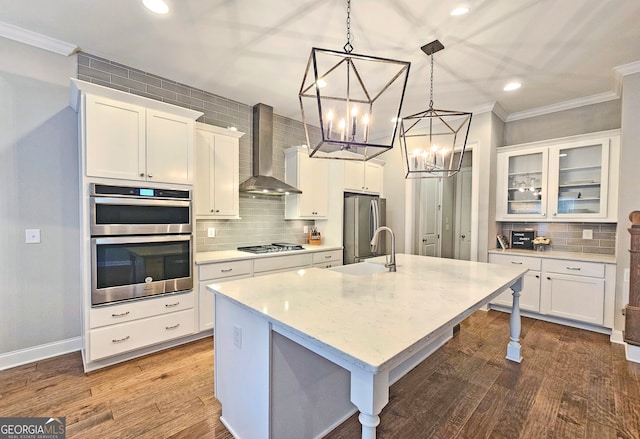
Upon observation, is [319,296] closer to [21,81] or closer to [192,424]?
[192,424]

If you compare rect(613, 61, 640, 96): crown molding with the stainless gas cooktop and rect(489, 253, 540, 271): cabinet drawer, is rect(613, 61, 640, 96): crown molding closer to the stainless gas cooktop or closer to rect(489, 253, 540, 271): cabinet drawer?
rect(489, 253, 540, 271): cabinet drawer

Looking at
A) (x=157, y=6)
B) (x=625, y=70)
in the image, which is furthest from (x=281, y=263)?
(x=625, y=70)

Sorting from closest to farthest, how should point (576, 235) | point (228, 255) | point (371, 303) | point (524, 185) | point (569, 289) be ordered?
point (371, 303)
point (228, 255)
point (569, 289)
point (576, 235)
point (524, 185)

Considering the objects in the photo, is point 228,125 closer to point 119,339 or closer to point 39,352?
point 119,339

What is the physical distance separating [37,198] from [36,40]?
52.5 inches

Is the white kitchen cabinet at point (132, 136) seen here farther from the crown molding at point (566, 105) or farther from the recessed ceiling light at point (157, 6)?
the crown molding at point (566, 105)

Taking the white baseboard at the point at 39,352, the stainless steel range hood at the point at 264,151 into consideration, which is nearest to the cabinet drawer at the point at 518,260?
the stainless steel range hood at the point at 264,151

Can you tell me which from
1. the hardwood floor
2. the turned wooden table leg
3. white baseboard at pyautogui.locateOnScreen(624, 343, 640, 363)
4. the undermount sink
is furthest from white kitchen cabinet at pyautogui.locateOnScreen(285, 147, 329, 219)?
white baseboard at pyautogui.locateOnScreen(624, 343, 640, 363)

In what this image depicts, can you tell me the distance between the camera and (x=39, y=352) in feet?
8.23

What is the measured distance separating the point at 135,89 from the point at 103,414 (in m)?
2.85

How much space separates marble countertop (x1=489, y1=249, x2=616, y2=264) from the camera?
3186 mm

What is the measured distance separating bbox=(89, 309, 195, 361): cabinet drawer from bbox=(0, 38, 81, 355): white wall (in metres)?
0.61

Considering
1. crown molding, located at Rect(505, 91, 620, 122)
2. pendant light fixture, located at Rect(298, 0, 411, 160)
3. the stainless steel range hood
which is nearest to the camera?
pendant light fixture, located at Rect(298, 0, 411, 160)

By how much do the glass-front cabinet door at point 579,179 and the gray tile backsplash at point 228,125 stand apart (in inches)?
133
